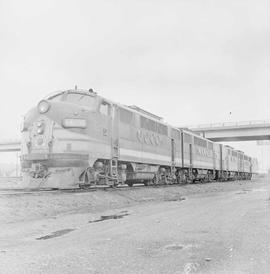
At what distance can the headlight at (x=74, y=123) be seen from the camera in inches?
592

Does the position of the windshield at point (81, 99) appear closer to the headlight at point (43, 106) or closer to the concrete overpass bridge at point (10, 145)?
the headlight at point (43, 106)

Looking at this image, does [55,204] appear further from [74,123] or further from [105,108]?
[105,108]

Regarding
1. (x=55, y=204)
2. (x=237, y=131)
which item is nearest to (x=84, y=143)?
(x=55, y=204)

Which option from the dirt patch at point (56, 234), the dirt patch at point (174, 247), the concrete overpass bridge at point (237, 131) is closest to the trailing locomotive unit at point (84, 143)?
the dirt patch at point (56, 234)

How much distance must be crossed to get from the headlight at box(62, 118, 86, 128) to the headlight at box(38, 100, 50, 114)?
92cm

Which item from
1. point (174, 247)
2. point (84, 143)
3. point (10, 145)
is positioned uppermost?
point (10, 145)

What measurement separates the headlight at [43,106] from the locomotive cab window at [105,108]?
2181 mm

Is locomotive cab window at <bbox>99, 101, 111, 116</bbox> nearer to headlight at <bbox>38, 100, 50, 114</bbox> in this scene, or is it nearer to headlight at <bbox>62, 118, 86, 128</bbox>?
headlight at <bbox>62, 118, 86, 128</bbox>

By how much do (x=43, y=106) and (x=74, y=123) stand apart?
4.81 feet

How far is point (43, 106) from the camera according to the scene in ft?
50.8

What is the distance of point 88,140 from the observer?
1531 centimetres

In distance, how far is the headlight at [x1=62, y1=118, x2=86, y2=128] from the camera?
15031 mm

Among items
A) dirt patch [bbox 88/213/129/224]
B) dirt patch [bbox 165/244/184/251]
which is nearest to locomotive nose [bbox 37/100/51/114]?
dirt patch [bbox 88/213/129/224]

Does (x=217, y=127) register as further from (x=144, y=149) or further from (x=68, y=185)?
(x=68, y=185)
